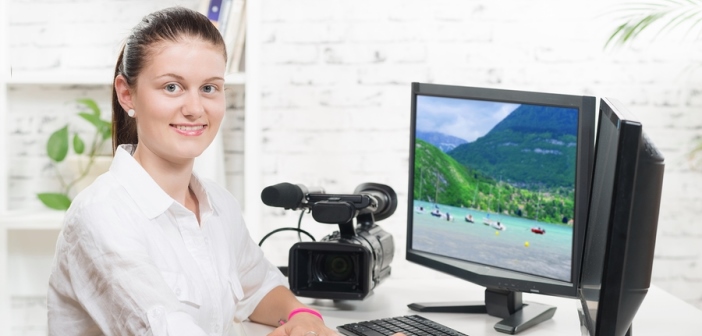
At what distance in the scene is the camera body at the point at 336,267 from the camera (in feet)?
6.15

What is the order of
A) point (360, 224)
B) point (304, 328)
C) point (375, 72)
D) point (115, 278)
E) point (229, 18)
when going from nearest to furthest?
point (115, 278)
point (304, 328)
point (360, 224)
point (229, 18)
point (375, 72)

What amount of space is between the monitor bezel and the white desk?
0.34ft

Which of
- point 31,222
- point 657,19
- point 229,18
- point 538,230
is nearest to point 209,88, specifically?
point 538,230

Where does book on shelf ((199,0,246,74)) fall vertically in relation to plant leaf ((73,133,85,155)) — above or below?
above

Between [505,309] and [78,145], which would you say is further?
[78,145]

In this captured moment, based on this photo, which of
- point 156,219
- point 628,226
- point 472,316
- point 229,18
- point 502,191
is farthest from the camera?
point 229,18

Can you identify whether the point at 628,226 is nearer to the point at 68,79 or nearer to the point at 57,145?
the point at 68,79

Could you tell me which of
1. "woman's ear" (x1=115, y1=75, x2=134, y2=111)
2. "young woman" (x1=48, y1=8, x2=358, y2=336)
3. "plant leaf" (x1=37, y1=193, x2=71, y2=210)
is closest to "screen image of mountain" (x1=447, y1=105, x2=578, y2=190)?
"young woman" (x1=48, y1=8, x2=358, y2=336)

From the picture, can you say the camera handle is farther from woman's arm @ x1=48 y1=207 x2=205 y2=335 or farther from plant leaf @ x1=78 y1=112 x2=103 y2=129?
plant leaf @ x1=78 y1=112 x2=103 y2=129

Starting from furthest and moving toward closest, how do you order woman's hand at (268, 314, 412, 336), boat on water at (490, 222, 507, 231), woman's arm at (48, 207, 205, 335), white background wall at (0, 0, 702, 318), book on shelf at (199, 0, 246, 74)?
white background wall at (0, 0, 702, 318), book on shelf at (199, 0, 246, 74), boat on water at (490, 222, 507, 231), woman's hand at (268, 314, 412, 336), woman's arm at (48, 207, 205, 335)

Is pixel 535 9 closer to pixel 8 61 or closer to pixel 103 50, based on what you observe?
pixel 103 50

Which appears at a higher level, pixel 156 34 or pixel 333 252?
pixel 156 34

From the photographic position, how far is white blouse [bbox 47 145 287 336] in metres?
1.29

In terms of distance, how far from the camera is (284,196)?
6.11ft
